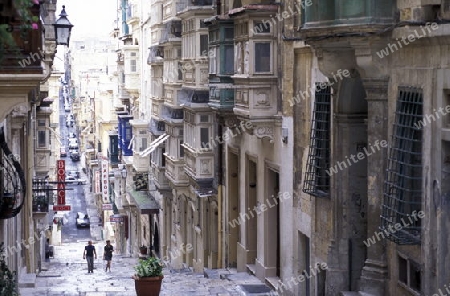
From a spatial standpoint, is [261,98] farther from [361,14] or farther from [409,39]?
[409,39]

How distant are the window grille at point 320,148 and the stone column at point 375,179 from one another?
107 inches

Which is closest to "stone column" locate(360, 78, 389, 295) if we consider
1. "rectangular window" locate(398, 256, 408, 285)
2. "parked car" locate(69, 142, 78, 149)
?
"rectangular window" locate(398, 256, 408, 285)

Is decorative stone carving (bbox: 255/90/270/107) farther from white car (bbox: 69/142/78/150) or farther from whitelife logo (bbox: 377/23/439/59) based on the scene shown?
white car (bbox: 69/142/78/150)

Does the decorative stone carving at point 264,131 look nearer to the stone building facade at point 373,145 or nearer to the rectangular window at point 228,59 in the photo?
the stone building facade at point 373,145

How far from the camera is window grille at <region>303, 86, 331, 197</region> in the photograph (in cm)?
2008

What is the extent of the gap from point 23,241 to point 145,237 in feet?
80.9

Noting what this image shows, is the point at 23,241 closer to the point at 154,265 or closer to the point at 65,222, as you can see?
the point at 154,265

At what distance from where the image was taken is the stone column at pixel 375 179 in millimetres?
16797

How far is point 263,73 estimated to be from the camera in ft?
80.1

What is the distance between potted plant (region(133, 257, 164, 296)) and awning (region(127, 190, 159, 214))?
25.2m

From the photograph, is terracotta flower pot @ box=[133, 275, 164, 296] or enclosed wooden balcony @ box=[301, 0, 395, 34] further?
terracotta flower pot @ box=[133, 275, 164, 296]

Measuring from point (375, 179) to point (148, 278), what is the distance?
684 centimetres

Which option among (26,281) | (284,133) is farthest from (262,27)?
(26,281)

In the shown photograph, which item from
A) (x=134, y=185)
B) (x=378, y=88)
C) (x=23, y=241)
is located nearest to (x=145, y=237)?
(x=134, y=185)
